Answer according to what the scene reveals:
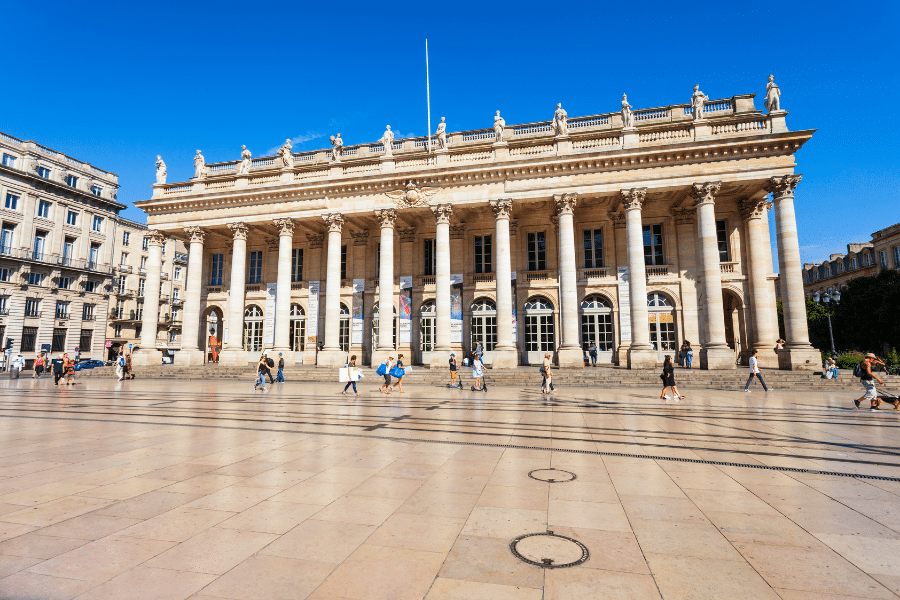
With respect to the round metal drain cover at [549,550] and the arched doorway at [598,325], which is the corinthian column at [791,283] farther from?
the round metal drain cover at [549,550]

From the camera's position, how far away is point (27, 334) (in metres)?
41.0

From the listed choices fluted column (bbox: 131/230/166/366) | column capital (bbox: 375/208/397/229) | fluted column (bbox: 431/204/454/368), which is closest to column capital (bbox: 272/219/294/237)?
column capital (bbox: 375/208/397/229)

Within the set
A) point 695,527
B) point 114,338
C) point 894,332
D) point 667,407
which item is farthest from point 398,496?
point 114,338

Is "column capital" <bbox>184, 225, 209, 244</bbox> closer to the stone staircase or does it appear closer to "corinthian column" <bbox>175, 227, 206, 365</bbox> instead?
"corinthian column" <bbox>175, 227, 206, 365</bbox>

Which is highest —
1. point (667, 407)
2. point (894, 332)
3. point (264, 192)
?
point (264, 192)

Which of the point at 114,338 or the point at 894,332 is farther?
the point at 114,338

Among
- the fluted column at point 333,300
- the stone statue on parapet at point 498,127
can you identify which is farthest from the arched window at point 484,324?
the stone statue on parapet at point 498,127

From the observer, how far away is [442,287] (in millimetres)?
26062

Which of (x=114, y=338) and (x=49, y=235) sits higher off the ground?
(x=49, y=235)

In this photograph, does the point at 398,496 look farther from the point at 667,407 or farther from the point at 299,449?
the point at 667,407

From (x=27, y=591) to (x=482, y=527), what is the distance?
10.2 ft

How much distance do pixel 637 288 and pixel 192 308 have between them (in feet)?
90.2

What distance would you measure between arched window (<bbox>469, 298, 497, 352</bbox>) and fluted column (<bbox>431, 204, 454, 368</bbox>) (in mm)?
2988

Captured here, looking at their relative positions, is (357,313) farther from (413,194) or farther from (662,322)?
(662,322)
